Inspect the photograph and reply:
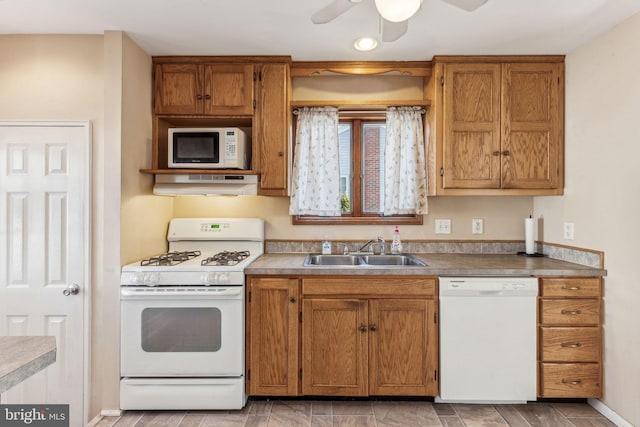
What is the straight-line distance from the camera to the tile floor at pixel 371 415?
218 centimetres

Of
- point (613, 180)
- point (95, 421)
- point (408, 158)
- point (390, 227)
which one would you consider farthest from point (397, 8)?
point (95, 421)

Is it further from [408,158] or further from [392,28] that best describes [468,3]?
[408,158]

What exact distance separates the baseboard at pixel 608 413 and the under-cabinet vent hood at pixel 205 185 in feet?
8.60

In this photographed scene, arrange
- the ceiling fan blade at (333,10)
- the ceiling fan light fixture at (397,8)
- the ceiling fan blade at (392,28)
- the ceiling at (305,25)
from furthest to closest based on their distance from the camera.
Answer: the ceiling at (305,25) → the ceiling fan blade at (392,28) → the ceiling fan blade at (333,10) → the ceiling fan light fixture at (397,8)

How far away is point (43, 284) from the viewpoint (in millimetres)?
2271

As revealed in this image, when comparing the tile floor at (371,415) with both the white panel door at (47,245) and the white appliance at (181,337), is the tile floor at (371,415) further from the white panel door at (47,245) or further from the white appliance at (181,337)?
the white panel door at (47,245)

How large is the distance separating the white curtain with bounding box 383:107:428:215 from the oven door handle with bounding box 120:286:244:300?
1.47 meters

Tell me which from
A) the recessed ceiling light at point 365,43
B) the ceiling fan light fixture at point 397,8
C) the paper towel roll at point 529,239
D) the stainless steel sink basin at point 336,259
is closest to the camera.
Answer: the ceiling fan light fixture at point 397,8

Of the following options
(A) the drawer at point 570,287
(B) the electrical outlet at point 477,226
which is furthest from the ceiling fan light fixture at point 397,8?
(B) the electrical outlet at point 477,226

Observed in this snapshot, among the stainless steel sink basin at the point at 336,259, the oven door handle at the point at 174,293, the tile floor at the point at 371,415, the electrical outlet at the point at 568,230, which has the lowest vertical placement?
the tile floor at the point at 371,415

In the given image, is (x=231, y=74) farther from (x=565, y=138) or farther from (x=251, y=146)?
(x=565, y=138)

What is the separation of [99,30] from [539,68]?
2963mm

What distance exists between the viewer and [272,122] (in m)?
2.71

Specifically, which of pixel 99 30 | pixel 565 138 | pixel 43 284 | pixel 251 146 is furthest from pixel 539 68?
pixel 43 284
